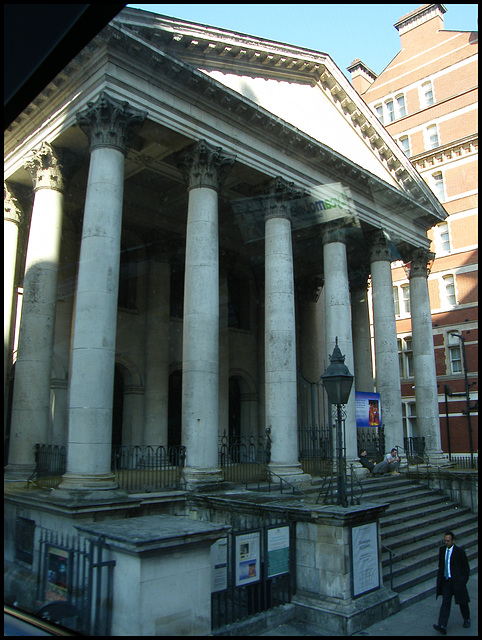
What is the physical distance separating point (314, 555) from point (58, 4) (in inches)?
345

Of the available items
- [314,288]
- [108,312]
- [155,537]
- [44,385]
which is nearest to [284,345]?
[108,312]

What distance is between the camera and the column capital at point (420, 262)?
2372cm

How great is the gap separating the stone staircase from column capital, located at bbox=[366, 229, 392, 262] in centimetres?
912

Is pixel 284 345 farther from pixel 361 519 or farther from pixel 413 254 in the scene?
pixel 413 254

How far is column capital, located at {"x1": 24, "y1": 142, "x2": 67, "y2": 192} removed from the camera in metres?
14.4

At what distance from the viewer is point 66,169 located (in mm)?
14906

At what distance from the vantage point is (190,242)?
14469 millimetres

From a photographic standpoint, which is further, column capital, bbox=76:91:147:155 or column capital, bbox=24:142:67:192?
column capital, bbox=24:142:67:192

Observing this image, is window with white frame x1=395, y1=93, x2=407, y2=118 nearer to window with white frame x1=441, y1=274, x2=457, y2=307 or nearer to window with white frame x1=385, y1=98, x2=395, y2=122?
window with white frame x1=385, y1=98, x2=395, y2=122

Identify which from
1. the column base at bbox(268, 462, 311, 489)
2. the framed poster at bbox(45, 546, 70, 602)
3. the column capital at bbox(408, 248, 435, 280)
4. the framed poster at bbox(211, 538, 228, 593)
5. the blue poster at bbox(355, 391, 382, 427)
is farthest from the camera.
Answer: the column capital at bbox(408, 248, 435, 280)

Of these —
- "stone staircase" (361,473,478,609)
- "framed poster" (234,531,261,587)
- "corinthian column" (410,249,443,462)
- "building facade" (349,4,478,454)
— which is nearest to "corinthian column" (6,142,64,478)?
"framed poster" (234,531,261,587)

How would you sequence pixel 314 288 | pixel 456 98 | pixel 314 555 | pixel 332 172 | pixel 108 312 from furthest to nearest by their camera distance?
pixel 314 288, pixel 332 172, pixel 108 312, pixel 314 555, pixel 456 98

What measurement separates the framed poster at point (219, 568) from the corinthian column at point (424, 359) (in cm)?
1507

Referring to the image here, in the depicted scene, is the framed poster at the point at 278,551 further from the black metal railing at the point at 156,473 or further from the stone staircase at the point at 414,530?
the black metal railing at the point at 156,473
